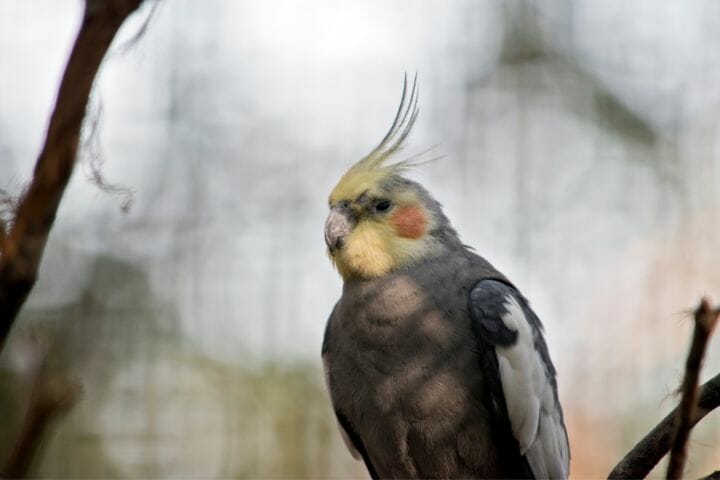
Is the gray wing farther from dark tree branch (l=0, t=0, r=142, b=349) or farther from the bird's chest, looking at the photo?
dark tree branch (l=0, t=0, r=142, b=349)

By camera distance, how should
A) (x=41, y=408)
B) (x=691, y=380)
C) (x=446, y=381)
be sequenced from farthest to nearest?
(x=446, y=381)
(x=691, y=380)
(x=41, y=408)

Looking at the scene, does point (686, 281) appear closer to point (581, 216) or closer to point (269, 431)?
point (581, 216)

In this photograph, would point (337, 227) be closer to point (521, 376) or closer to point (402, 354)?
point (402, 354)

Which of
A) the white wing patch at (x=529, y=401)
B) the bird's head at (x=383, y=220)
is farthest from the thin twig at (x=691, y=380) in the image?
the bird's head at (x=383, y=220)

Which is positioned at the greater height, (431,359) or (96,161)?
(96,161)

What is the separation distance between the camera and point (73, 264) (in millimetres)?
4984

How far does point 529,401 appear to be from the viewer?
2.62 meters

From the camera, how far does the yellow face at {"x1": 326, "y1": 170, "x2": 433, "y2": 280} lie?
283cm

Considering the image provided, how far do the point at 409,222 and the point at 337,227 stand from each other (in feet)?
0.72

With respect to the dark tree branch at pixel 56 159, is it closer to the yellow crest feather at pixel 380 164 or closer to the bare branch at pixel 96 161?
the bare branch at pixel 96 161

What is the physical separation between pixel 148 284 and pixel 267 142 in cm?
109

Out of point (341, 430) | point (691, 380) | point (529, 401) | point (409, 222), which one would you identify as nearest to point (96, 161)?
point (691, 380)

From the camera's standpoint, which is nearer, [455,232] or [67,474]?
[455,232]

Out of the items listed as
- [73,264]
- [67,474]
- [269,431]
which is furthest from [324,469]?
[73,264]
